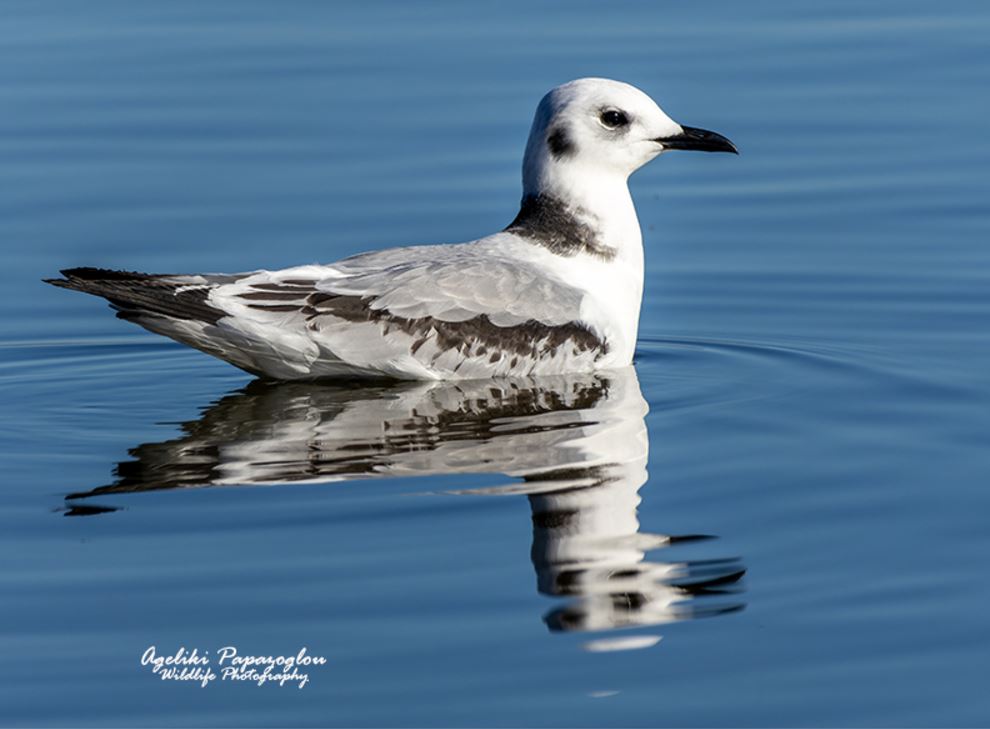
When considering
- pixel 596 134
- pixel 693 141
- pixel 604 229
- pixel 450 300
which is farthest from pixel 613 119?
pixel 450 300

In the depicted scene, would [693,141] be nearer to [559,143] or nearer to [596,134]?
[596,134]

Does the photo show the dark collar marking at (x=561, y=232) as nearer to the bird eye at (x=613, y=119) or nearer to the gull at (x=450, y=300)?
the gull at (x=450, y=300)

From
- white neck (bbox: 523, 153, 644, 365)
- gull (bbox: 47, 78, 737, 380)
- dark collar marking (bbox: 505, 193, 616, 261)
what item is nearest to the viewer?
gull (bbox: 47, 78, 737, 380)

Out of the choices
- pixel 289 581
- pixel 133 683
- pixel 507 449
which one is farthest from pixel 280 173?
pixel 133 683

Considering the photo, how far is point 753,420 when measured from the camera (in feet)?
31.3

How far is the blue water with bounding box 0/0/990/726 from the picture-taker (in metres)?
6.62

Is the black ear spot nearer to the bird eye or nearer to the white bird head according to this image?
the white bird head

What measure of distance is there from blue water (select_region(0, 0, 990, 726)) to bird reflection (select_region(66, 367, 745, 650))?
0.9 inches

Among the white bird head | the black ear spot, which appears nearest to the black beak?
the white bird head

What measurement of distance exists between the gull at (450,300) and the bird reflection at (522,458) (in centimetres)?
15

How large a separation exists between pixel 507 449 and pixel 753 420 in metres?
1.27

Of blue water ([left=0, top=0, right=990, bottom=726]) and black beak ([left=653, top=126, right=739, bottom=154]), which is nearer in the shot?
blue water ([left=0, top=0, right=990, bottom=726])

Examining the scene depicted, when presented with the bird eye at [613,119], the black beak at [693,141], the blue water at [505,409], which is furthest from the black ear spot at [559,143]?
the blue water at [505,409]

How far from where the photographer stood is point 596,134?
35.9ft
